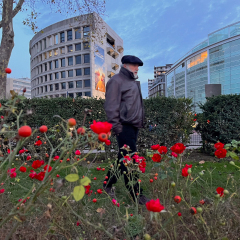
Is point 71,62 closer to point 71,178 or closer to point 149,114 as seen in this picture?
point 149,114

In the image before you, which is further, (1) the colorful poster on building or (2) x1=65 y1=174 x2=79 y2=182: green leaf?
(1) the colorful poster on building

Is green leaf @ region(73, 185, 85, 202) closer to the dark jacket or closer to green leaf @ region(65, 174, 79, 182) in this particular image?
green leaf @ region(65, 174, 79, 182)

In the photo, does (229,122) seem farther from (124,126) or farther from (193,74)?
(193,74)

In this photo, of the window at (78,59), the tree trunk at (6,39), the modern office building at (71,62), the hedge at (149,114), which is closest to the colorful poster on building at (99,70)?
the modern office building at (71,62)

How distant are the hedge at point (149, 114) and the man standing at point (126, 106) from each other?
Result: 10.7ft

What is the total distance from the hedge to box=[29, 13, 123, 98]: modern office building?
3482 centimetres

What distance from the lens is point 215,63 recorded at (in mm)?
52969

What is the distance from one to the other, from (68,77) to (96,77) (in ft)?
22.4

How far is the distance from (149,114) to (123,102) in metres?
3.42

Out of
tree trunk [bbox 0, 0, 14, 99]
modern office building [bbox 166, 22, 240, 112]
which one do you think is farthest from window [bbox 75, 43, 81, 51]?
tree trunk [bbox 0, 0, 14, 99]

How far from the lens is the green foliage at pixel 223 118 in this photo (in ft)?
19.8

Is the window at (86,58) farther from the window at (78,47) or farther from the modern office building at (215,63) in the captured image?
the modern office building at (215,63)

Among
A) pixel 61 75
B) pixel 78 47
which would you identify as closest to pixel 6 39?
pixel 78 47

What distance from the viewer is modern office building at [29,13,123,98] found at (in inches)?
1697
